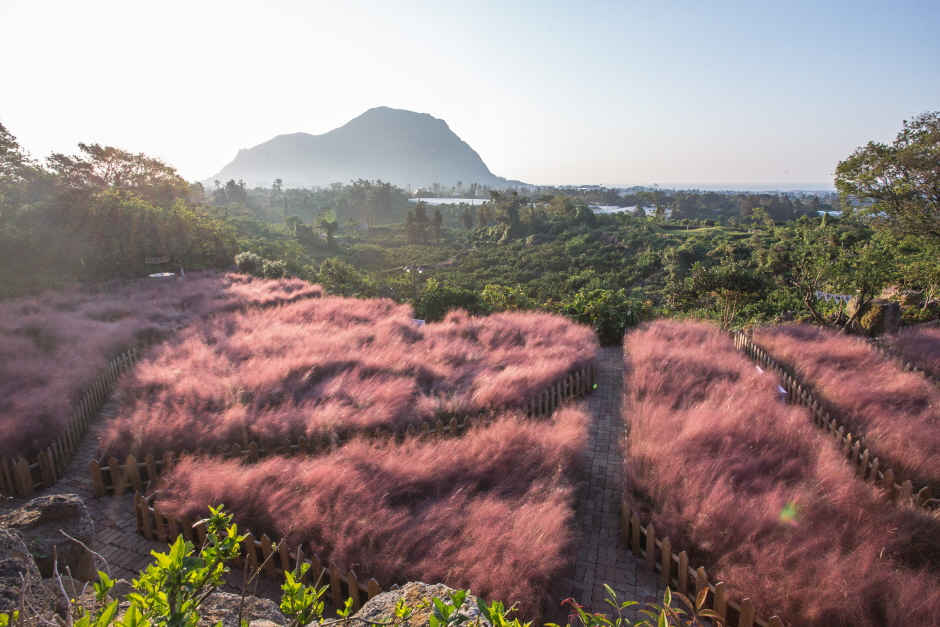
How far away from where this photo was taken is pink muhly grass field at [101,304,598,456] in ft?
21.1

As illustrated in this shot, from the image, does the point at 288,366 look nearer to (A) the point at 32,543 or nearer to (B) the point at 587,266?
(A) the point at 32,543

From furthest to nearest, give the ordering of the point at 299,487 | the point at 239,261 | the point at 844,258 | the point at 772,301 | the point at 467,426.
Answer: the point at 239,261
the point at 772,301
the point at 844,258
the point at 467,426
the point at 299,487

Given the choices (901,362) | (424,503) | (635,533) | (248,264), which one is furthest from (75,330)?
(901,362)

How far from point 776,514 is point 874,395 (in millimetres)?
4599

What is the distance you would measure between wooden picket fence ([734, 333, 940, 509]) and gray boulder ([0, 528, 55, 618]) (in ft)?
25.9

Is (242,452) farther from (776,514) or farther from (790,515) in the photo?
(790,515)

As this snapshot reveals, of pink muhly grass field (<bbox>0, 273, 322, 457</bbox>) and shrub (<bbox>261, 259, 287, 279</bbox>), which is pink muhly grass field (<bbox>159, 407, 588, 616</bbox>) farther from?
shrub (<bbox>261, 259, 287, 279</bbox>)

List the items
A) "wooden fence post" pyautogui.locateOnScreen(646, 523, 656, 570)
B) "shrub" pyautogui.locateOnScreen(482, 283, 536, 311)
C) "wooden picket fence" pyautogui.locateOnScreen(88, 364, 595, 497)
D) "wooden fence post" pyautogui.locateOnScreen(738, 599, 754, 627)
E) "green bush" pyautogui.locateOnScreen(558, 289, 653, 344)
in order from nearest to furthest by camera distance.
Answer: "wooden fence post" pyautogui.locateOnScreen(738, 599, 754, 627), "wooden fence post" pyautogui.locateOnScreen(646, 523, 656, 570), "wooden picket fence" pyautogui.locateOnScreen(88, 364, 595, 497), "green bush" pyautogui.locateOnScreen(558, 289, 653, 344), "shrub" pyautogui.locateOnScreen(482, 283, 536, 311)

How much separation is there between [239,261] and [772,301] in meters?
27.9

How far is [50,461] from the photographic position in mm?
5941

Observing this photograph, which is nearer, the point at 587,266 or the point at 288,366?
the point at 288,366

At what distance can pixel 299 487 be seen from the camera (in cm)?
493

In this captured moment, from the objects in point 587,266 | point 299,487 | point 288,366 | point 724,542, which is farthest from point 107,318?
point 587,266

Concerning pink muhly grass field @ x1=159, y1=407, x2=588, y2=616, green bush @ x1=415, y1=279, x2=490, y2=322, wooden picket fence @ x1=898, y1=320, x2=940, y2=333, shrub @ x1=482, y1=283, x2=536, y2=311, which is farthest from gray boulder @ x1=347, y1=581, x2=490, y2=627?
wooden picket fence @ x1=898, y1=320, x2=940, y2=333
